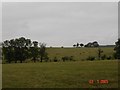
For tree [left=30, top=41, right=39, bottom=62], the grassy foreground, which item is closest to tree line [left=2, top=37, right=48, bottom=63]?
tree [left=30, top=41, right=39, bottom=62]

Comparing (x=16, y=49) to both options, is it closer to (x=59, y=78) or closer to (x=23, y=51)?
(x=23, y=51)

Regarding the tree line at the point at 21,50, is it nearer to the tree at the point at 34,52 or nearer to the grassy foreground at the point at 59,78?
the tree at the point at 34,52

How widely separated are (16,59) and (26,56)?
16.2 feet

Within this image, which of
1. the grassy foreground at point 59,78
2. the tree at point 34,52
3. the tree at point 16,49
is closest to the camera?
the grassy foreground at point 59,78

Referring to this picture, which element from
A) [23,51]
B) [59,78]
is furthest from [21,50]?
[59,78]

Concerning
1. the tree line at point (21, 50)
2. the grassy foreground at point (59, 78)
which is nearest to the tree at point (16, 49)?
the tree line at point (21, 50)

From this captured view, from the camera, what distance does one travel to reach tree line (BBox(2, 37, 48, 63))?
129 meters

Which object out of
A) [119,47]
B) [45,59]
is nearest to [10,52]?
[45,59]

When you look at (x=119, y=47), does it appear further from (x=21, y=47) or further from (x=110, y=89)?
(x=110, y=89)

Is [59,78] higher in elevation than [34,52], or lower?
lower

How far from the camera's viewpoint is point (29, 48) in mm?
138125

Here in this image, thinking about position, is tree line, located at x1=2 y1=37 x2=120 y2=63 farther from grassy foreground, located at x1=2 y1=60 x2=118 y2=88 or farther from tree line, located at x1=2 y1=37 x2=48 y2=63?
grassy foreground, located at x1=2 y1=60 x2=118 y2=88

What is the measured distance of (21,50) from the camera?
13450 centimetres

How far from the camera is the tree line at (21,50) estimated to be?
12938cm
